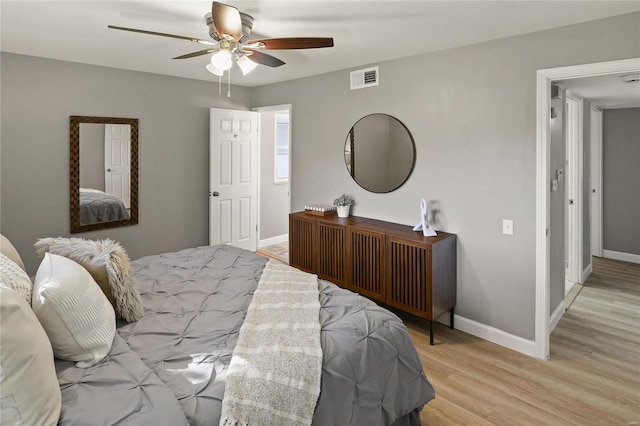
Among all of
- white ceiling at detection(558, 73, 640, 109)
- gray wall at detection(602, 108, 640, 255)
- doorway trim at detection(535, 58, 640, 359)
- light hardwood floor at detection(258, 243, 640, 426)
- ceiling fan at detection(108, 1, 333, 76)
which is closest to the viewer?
ceiling fan at detection(108, 1, 333, 76)

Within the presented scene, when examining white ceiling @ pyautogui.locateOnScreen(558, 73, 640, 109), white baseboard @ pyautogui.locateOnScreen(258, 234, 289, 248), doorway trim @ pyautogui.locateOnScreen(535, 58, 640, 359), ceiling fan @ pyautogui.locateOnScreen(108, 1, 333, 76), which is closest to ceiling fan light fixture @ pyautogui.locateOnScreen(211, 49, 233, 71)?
ceiling fan @ pyautogui.locateOnScreen(108, 1, 333, 76)

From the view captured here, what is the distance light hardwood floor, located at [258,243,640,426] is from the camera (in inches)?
89.4

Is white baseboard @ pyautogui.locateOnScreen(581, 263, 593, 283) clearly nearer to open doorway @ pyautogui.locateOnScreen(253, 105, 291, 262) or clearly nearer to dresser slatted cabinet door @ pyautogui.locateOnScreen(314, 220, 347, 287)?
dresser slatted cabinet door @ pyautogui.locateOnScreen(314, 220, 347, 287)

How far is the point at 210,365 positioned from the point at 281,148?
508 centimetres

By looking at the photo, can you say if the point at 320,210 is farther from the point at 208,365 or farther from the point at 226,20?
the point at 208,365

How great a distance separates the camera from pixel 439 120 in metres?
3.38

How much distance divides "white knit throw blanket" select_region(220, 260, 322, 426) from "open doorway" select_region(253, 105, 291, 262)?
13.5ft

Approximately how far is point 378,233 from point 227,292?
5.06ft

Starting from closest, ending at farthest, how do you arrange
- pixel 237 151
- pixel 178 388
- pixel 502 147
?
pixel 178 388, pixel 502 147, pixel 237 151

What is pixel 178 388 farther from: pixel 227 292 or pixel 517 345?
pixel 517 345

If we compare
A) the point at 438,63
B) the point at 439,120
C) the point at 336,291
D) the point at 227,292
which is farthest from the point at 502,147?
the point at 227,292

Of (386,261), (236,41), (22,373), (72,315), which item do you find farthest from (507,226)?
(22,373)

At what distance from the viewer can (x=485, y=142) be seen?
10.2 feet

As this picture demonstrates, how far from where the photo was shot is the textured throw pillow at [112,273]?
6.30ft
